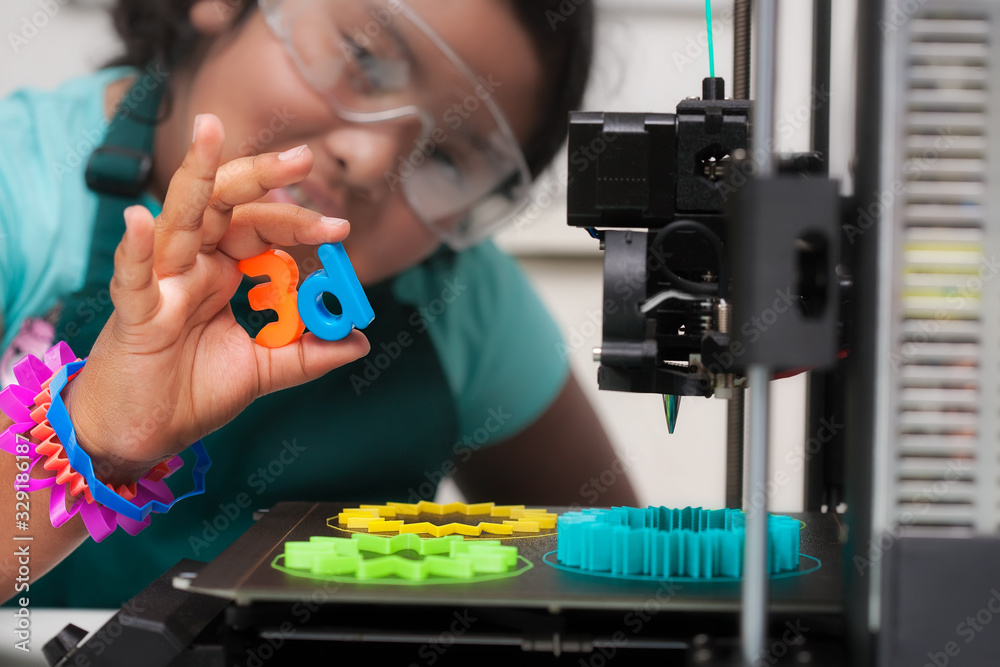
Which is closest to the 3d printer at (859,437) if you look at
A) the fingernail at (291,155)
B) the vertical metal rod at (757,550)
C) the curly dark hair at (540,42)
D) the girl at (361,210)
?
the vertical metal rod at (757,550)

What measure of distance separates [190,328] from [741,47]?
769mm

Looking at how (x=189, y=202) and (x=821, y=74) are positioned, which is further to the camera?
(x=821, y=74)

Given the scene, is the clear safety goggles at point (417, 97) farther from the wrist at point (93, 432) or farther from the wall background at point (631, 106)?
the wrist at point (93, 432)

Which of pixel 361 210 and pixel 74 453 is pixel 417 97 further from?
pixel 74 453

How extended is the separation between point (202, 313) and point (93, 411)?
0.17m

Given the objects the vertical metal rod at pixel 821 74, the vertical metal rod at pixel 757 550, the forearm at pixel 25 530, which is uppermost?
the vertical metal rod at pixel 821 74

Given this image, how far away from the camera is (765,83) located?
606mm

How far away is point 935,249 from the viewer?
1.99 feet

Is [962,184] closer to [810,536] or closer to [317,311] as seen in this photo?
[810,536]

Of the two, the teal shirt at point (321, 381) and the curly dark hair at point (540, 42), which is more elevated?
the curly dark hair at point (540, 42)

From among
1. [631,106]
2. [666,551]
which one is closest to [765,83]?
[666,551]

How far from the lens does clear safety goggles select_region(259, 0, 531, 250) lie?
1486 mm

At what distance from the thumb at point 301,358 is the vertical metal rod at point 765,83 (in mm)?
576

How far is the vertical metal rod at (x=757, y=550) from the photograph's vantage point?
611 mm
